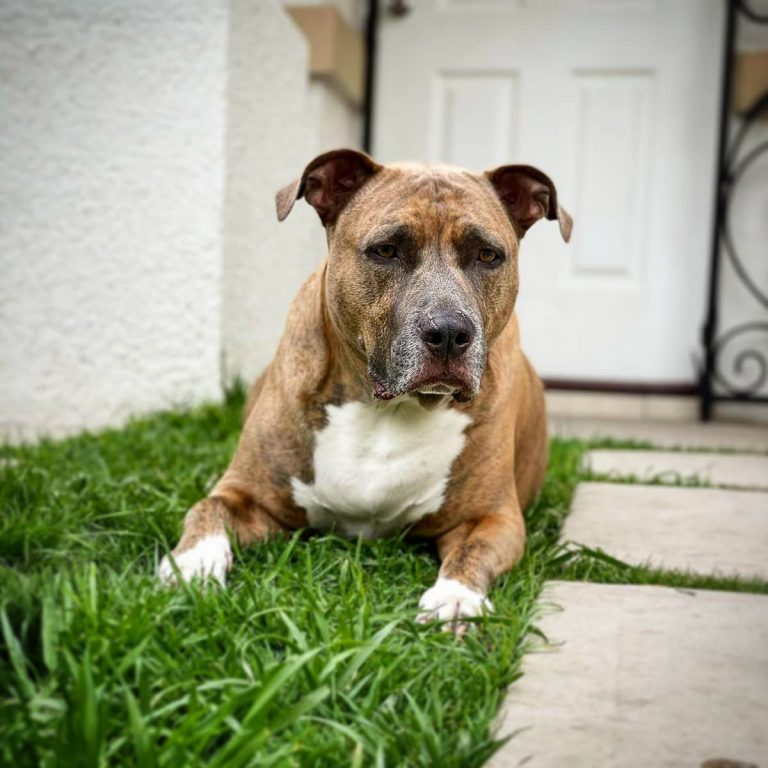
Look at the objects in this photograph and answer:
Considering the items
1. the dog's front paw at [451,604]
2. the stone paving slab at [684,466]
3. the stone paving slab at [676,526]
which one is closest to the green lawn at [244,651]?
the dog's front paw at [451,604]

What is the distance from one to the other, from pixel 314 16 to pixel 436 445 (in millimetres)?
3510

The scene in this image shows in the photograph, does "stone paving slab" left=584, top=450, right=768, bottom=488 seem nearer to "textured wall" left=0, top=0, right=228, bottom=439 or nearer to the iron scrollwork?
the iron scrollwork

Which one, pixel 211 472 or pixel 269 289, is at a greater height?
pixel 269 289

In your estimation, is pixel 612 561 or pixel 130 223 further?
pixel 130 223

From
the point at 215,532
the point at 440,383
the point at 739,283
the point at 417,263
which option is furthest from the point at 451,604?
the point at 739,283

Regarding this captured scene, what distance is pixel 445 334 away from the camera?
2289 millimetres

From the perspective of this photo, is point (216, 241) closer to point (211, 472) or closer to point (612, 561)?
point (211, 472)

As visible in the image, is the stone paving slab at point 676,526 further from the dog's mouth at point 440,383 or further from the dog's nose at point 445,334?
the dog's nose at point 445,334

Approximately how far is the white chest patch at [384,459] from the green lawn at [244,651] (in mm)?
118

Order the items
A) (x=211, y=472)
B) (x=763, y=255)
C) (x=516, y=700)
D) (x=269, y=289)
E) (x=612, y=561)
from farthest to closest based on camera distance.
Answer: (x=763, y=255)
(x=269, y=289)
(x=211, y=472)
(x=612, y=561)
(x=516, y=700)

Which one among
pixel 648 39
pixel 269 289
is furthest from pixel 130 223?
pixel 648 39

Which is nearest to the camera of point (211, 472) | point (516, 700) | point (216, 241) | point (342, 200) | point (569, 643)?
point (516, 700)

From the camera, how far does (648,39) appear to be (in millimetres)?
5777

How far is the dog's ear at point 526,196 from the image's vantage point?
279 centimetres
